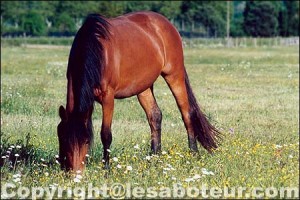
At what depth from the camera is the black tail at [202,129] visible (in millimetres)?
10156

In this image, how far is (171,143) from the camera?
1078 cm

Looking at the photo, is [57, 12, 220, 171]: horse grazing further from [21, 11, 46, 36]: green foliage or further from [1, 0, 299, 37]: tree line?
[21, 11, 46, 36]: green foliage

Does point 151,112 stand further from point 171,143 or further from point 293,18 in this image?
point 293,18

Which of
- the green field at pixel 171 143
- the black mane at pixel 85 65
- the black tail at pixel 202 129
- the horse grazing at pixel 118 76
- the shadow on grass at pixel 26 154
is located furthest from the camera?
the black tail at pixel 202 129

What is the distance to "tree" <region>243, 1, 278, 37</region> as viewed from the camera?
107 meters

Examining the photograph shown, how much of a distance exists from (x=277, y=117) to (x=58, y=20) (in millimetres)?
105277

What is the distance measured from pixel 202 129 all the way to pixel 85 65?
9.30 ft

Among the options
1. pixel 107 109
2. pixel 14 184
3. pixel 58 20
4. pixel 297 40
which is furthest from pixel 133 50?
pixel 58 20

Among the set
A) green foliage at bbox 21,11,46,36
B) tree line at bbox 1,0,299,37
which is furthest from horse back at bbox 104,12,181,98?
green foliage at bbox 21,11,46,36

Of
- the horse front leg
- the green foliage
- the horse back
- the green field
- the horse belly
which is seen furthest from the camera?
the green foliage

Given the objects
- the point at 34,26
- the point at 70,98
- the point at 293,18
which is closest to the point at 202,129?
the point at 70,98

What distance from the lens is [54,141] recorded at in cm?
1061

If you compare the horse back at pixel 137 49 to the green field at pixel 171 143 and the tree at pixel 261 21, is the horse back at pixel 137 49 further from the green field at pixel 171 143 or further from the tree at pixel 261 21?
the tree at pixel 261 21

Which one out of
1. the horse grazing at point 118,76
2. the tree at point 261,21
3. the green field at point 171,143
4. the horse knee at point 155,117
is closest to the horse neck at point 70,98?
the horse grazing at point 118,76
